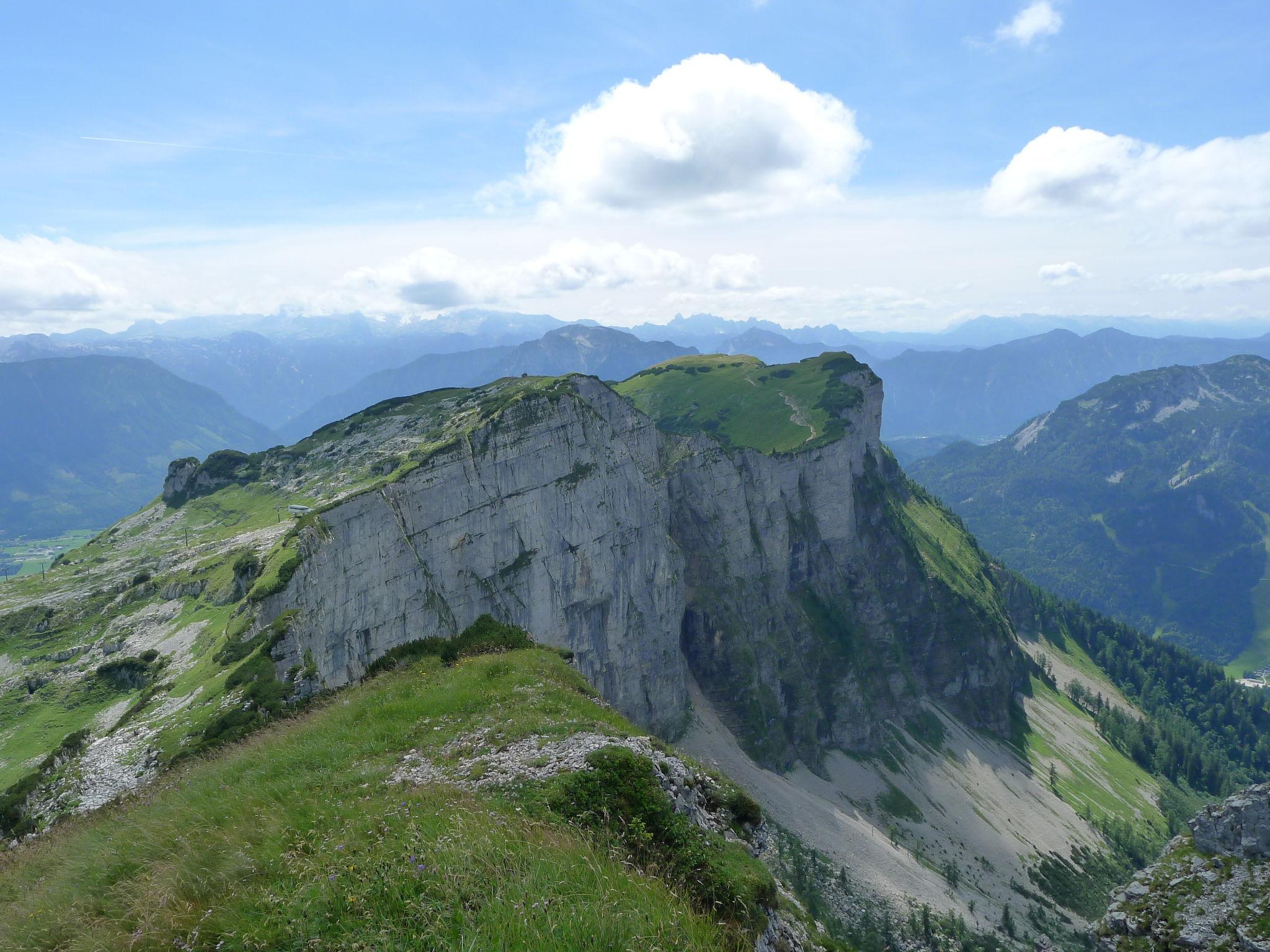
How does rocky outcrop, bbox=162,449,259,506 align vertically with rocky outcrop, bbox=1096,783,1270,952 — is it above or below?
above

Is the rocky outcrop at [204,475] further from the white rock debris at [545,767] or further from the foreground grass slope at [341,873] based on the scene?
the white rock debris at [545,767]

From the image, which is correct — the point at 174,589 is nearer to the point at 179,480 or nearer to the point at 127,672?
the point at 127,672

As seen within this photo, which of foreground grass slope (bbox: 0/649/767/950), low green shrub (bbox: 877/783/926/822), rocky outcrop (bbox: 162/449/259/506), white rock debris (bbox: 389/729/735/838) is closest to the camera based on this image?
foreground grass slope (bbox: 0/649/767/950)

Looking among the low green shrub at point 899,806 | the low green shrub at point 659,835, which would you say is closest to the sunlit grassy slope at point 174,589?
the low green shrub at point 659,835

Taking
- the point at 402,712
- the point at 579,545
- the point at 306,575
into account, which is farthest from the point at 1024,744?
the point at 402,712

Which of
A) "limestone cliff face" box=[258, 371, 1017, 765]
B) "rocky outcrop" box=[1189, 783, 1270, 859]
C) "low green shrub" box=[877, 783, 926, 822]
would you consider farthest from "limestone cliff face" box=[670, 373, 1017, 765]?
"rocky outcrop" box=[1189, 783, 1270, 859]

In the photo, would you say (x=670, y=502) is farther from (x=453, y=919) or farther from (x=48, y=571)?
(x=453, y=919)

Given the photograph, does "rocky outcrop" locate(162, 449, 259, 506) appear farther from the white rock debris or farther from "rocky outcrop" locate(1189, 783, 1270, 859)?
"rocky outcrop" locate(1189, 783, 1270, 859)
